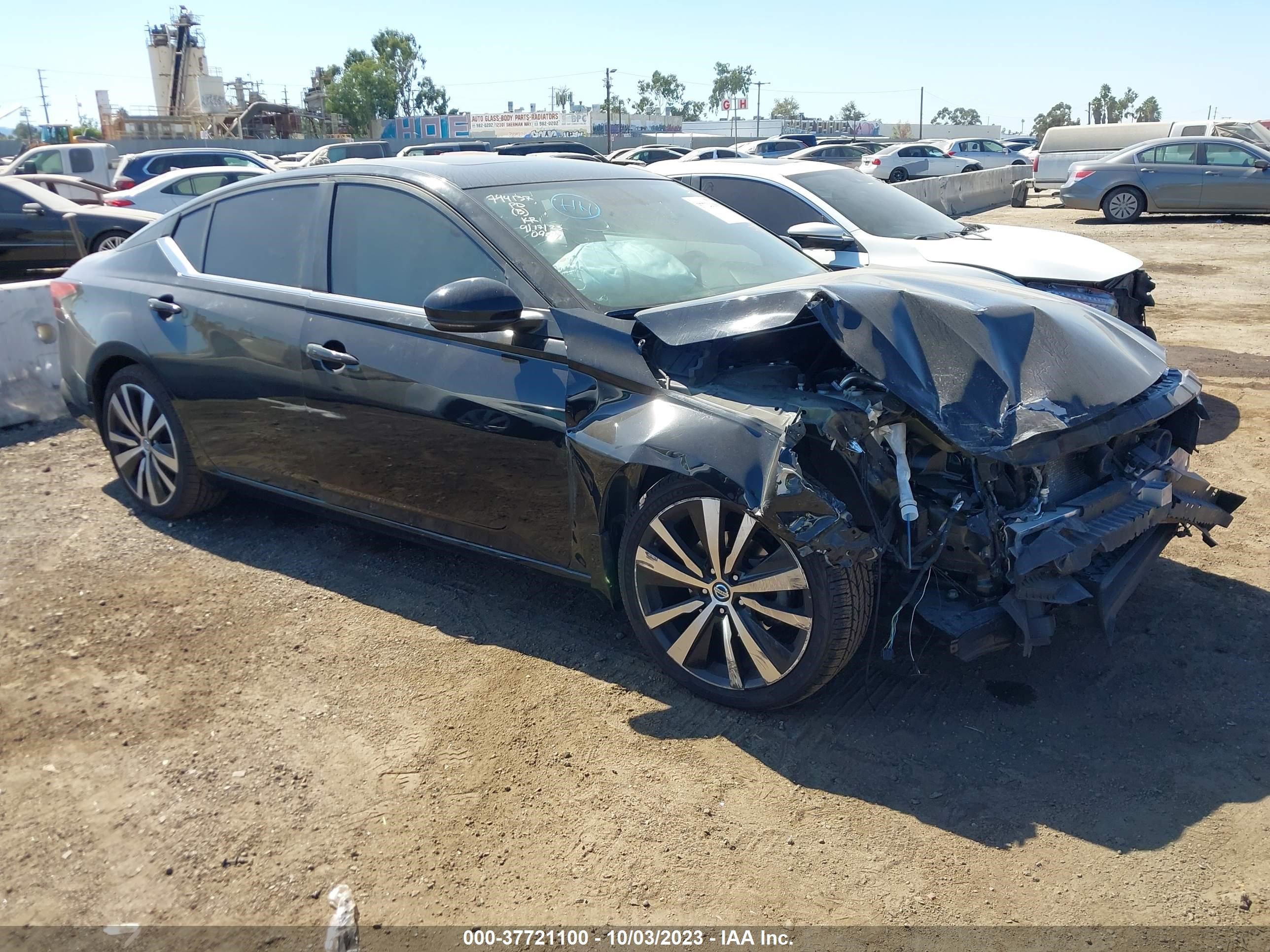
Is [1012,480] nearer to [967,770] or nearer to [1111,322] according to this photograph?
[967,770]

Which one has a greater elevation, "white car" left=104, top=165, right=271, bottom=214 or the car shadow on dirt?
"white car" left=104, top=165, right=271, bottom=214

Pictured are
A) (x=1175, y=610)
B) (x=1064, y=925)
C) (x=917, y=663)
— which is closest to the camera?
(x=1064, y=925)

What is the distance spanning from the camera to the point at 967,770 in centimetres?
308

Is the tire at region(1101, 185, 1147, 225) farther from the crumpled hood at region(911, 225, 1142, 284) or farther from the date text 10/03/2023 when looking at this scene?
the date text 10/03/2023

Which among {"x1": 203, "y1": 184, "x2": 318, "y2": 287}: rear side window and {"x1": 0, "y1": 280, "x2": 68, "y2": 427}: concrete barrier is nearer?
{"x1": 203, "y1": 184, "x2": 318, "y2": 287}: rear side window

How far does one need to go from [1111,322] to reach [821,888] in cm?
258

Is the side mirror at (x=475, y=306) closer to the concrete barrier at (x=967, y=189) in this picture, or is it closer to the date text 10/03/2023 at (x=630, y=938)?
the date text 10/03/2023 at (x=630, y=938)

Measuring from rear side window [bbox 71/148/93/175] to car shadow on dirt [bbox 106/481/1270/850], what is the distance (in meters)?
21.4

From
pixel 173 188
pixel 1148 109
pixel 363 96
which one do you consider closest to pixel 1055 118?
pixel 1148 109

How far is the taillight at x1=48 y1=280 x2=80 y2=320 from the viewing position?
5418 millimetres

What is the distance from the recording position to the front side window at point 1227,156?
1831cm

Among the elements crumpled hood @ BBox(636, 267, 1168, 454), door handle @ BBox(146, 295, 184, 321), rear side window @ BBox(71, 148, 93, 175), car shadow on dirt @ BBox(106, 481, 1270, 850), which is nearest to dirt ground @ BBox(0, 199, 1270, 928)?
car shadow on dirt @ BBox(106, 481, 1270, 850)

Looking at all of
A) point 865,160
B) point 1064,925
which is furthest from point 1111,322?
point 865,160

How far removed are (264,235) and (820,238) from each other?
2.90m
